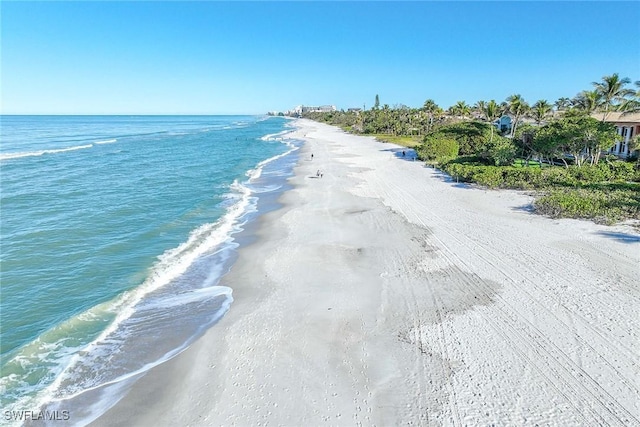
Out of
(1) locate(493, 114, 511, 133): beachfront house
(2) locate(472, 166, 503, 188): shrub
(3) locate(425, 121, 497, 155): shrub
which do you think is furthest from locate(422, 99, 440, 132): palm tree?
(2) locate(472, 166, 503, 188): shrub

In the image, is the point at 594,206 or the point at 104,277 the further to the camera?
the point at 594,206

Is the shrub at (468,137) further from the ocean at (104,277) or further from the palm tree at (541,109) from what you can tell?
the ocean at (104,277)

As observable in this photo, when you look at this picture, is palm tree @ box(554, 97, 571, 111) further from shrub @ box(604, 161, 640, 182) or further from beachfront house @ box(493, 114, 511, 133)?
shrub @ box(604, 161, 640, 182)

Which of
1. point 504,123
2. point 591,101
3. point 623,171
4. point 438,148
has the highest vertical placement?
point 591,101

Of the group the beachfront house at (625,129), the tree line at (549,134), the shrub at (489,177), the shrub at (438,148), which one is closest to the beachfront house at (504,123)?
the tree line at (549,134)

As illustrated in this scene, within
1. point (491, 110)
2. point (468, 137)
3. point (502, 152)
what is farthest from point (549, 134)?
point (491, 110)

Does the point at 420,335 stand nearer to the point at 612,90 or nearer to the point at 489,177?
the point at 489,177
